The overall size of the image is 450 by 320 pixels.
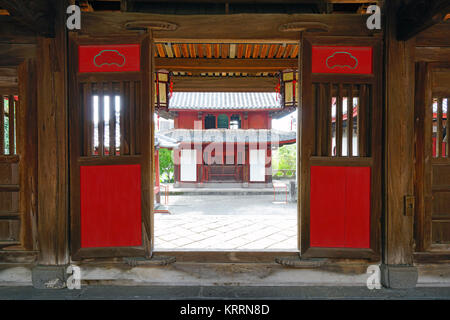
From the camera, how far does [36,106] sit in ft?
9.43

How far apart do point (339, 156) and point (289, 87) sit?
7.34 feet

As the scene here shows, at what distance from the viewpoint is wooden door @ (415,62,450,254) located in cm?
288

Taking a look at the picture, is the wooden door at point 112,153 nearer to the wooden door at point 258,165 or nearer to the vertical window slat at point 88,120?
the vertical window slat at point 88,120

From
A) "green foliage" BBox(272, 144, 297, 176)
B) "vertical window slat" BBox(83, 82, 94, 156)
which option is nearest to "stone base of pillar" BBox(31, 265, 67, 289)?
"vertical window slat" BBox(83, 82, 94, 156)

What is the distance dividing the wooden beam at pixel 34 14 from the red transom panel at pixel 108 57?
36 centimetres

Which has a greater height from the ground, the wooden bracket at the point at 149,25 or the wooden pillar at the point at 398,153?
the wooden bracket at the point at 149,25

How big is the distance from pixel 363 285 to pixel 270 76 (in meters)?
5.08

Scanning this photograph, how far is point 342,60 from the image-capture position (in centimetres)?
287

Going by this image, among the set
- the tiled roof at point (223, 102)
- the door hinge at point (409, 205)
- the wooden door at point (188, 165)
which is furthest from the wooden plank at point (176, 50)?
the tiled roof at point (223, 102)

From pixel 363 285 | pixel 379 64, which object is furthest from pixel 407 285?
pixel 379 64

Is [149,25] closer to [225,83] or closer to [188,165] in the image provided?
[225,83]

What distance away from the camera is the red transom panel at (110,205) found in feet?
9.54

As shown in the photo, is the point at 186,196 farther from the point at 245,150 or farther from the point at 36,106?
the point at 36,106

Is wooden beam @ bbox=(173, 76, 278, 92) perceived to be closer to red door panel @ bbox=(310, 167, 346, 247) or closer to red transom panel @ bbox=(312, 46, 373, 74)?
red transom panel @ bbox=(312, 46, 373, 74)
